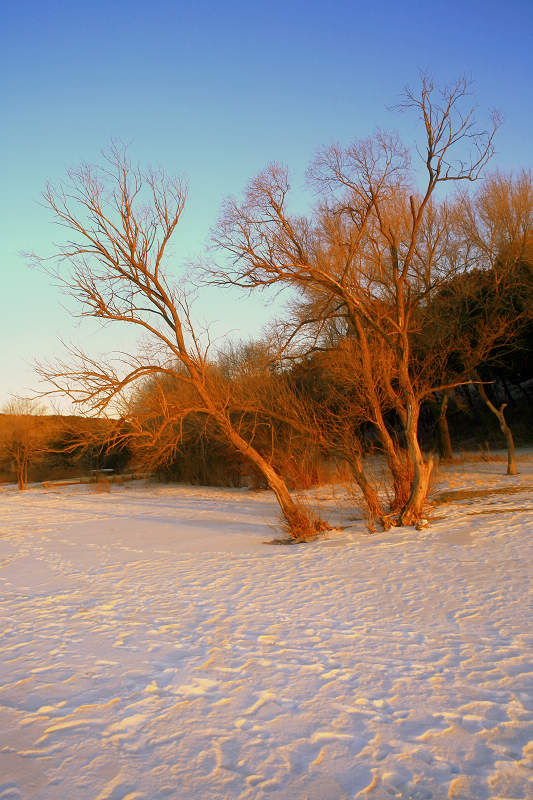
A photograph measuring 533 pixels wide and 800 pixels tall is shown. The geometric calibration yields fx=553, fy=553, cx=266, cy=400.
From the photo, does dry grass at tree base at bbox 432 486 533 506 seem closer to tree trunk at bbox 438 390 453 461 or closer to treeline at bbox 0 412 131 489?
tree trunk at bbox 438 390 453 461

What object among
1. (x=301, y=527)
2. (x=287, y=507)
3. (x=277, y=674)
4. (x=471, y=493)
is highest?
(x=287, y=507)

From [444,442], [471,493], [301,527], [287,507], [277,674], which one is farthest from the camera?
[444,442]

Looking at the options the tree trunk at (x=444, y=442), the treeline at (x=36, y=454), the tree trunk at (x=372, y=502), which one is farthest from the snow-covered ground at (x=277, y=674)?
the treeline at (x=36, y=454)

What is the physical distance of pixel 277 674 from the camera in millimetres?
5078

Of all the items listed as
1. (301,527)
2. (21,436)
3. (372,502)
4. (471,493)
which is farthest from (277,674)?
(21,436)

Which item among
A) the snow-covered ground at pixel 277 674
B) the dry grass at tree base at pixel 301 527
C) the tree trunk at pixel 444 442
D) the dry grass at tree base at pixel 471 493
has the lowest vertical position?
the snow-covered ground at pixel 277 674

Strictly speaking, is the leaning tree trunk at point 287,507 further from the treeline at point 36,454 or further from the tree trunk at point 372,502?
the treeline at point 36,454

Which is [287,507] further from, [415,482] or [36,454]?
[36,454]

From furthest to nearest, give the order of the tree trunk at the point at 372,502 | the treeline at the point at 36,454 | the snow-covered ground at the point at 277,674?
the treeline at the point at 36,454, the tree trunk at the point at 372,502, the snow-covered ground at the point at 277,674

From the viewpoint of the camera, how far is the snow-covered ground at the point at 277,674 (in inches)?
139

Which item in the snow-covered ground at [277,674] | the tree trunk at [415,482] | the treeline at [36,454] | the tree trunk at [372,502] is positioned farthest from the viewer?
the treeline at [36,454]

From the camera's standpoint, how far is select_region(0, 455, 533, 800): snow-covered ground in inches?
139

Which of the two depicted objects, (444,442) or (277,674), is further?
(444,442)

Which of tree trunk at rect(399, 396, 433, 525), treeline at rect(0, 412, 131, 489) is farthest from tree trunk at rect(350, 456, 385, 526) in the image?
treeline at rect(0, 412, 131, 489)
